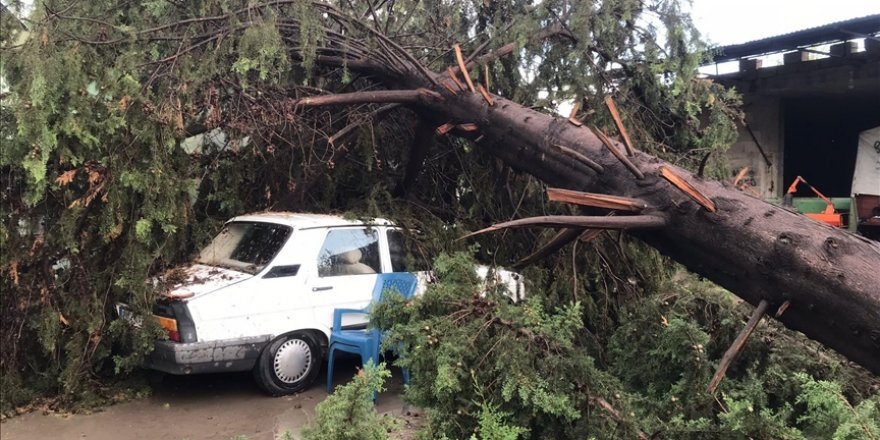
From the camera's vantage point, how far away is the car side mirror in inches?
215

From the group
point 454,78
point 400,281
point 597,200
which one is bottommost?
point 400,281

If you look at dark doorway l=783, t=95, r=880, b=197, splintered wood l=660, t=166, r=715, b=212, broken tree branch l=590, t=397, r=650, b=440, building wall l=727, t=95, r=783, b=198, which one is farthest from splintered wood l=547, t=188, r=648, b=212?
dark doorway l=783, t=95, r=880, b=197

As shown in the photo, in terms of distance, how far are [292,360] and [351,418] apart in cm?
277

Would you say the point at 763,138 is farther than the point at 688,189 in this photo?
Yes

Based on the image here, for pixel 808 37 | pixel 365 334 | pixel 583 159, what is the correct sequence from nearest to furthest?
pixel 583 159 < pixel 365 334 < pixel 808 37

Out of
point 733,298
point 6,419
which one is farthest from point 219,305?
point 733,298

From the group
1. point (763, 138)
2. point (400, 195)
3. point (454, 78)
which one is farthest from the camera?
point (763, 138)

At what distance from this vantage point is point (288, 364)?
5516 millimetres

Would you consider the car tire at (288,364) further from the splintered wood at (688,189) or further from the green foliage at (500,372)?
the splintered wood at (688,189)

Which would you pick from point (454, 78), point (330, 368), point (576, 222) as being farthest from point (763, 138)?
point (576, 222)

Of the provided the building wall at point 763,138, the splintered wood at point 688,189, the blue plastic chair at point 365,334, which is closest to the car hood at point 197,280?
the blue plastic chair at point 365,334

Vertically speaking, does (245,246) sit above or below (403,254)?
above

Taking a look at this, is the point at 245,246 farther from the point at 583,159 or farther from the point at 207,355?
the point at 583,159

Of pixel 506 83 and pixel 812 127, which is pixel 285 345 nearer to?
pixel 506 83
